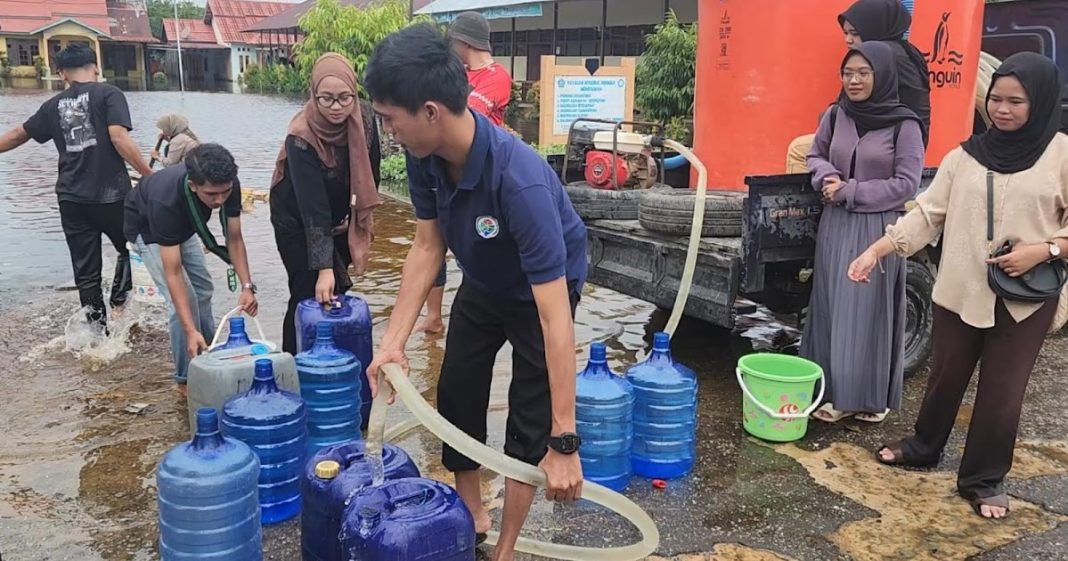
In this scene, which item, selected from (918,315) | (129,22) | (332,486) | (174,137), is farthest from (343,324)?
(129,22)

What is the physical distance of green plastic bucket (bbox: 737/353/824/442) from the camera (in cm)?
427

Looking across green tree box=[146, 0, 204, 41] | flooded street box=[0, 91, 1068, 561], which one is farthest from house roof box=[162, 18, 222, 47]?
flooded street box=[0, 91, 1068, 561]

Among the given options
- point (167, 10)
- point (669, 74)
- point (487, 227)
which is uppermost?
point (167, 10)

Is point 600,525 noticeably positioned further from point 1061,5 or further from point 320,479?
point 1061,5

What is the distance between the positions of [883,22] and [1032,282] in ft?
5.79

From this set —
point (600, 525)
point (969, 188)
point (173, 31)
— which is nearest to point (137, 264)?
point (600, 525)

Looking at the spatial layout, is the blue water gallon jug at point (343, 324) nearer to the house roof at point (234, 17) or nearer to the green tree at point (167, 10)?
the house roof at point (234, 17)

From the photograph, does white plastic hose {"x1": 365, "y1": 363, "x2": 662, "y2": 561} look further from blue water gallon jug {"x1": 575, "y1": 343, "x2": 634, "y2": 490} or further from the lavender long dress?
the lavender long dress

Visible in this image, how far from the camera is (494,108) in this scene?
5.60 m

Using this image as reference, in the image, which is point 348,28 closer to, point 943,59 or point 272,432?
point 943,59

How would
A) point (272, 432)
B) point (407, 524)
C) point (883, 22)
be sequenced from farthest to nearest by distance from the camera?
point (883, 22) → point (272, 432) → point (407, 524)

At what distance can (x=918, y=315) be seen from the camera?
5.15m

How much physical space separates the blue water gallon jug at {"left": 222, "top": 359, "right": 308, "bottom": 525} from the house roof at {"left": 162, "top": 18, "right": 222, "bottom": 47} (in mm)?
65359

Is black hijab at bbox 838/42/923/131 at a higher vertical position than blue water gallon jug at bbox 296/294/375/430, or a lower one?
higher
